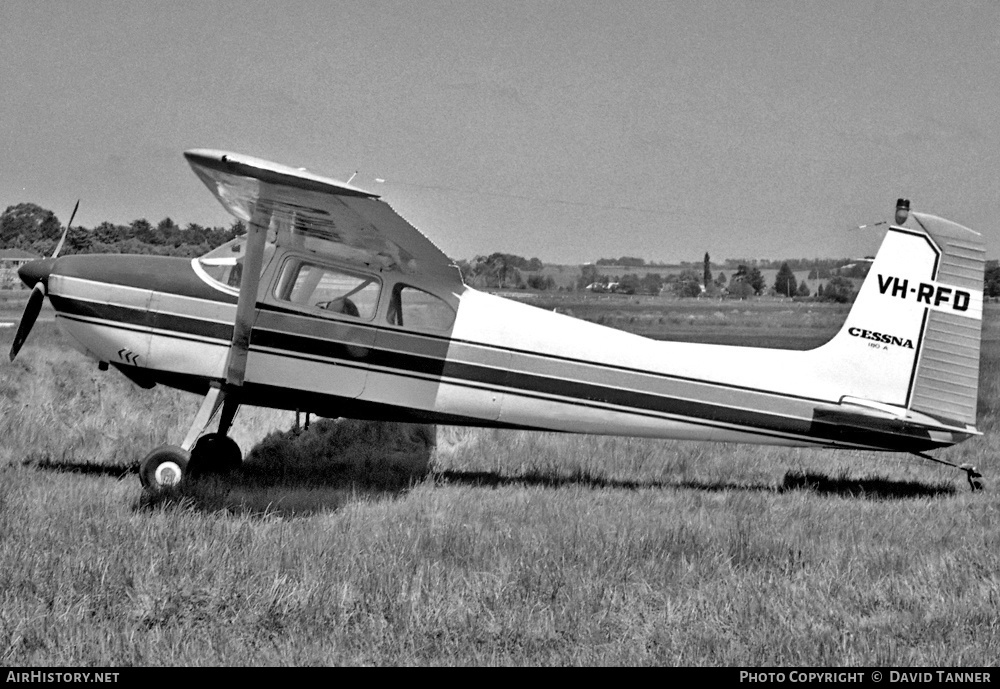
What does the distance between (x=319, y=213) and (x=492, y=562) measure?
2.74m

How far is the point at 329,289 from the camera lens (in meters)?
7.29

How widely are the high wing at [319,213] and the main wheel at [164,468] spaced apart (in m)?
1.72

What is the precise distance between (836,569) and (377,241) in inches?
149

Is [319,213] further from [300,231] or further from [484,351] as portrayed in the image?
[484,351]

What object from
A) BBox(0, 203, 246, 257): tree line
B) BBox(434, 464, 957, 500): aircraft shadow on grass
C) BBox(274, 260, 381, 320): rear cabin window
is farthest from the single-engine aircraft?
BBox(0, 203, 246, 257): tree line

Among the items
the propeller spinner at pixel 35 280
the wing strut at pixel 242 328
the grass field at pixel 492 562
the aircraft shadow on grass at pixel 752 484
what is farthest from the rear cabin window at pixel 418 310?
the propeller spinner at pixel 35 280

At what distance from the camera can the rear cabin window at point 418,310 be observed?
7301mm

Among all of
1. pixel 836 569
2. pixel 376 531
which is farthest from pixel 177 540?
pixel 836 569

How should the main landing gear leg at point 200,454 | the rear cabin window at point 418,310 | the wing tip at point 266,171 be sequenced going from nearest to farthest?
the wing tip at point 266,171 → the main landing gear leg at point 200,454 → the rear cabin window at point 418,310

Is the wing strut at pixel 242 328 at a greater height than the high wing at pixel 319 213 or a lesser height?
lesser

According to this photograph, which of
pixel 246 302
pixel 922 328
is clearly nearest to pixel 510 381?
pixel 246 302

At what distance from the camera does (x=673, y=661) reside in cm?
403

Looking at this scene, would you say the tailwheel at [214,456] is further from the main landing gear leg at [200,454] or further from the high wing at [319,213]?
the high wing at [319,213]

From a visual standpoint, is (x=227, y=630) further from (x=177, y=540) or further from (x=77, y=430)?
(x=77, y=430)
